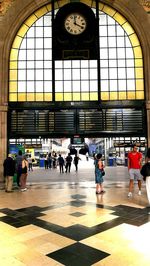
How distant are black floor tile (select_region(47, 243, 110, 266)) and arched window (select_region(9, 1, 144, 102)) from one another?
984cm

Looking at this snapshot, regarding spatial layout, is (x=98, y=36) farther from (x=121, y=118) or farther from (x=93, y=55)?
(x=121, y=118)

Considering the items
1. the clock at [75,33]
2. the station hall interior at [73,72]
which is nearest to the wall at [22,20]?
the station hall interior at [73,72]

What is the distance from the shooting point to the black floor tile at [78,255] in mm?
3240

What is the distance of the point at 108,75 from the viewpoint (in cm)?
1305

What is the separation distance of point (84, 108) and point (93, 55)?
8.58ft

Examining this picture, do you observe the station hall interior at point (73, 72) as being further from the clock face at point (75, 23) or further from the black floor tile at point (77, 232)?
the black floor tile at point (77, 232)

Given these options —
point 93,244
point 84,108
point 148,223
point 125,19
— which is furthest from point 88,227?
point 125,19

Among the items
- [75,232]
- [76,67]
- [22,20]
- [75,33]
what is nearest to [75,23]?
[75,33]

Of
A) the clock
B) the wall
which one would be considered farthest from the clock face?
the wall

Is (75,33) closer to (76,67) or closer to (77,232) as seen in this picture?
(76,67)

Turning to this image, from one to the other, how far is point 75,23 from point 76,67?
2.10 metres

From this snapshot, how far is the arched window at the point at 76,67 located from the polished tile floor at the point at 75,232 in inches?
271

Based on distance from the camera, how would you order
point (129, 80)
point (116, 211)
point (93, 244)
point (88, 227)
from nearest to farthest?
point (93, 244) → point (88, 227) → point (116, 211) → point (129, 80)

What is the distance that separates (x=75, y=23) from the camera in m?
12.3
